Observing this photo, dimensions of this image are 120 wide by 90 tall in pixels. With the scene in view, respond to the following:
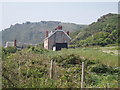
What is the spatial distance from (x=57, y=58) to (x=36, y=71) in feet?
15.0

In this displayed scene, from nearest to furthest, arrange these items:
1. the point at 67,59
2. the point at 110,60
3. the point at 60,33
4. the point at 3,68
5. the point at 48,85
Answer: the point at 48,85, the point at 3,68, the point at 67,59, the point at 110,60, the point at 60,33

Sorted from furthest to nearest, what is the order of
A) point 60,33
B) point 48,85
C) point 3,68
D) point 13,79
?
point 60,33
point 3,68
point 13,79
point 48,85

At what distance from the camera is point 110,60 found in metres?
15.5

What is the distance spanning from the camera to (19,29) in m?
142

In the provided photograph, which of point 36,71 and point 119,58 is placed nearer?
point 36,71

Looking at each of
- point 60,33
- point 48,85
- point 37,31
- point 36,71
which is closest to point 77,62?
point 36,71

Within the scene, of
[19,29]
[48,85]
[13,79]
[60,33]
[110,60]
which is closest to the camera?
[48,85]

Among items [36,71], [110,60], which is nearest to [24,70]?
[36,71]

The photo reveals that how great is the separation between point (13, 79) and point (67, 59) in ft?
19.1

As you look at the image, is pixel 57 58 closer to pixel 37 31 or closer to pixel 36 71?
pixel 36 71

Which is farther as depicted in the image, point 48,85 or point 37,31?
point 37,31

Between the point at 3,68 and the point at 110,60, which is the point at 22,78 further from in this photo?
the point at 110,60

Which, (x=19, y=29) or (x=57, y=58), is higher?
(x=19, y=29)

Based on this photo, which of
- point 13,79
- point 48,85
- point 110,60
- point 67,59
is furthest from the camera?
point 110,60
